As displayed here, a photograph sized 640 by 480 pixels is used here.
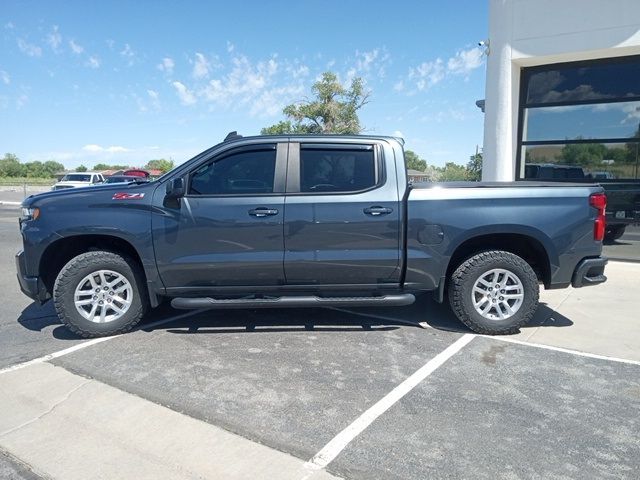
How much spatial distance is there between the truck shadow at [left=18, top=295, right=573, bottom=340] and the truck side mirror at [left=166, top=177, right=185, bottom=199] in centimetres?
145

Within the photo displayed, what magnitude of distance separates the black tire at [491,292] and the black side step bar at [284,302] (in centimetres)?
55

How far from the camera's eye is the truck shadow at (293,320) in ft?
15.9

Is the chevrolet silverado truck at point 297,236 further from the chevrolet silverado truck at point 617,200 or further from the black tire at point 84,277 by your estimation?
the chevrolet silverado truck at point 617,200

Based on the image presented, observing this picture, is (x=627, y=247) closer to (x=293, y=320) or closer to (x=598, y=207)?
(x=598, y=207)

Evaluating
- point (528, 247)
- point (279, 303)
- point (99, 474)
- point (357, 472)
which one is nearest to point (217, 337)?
point (279, 303)

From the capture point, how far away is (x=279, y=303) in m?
4.38

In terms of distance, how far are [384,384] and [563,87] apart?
7852mm

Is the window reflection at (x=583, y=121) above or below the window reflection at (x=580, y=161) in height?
above

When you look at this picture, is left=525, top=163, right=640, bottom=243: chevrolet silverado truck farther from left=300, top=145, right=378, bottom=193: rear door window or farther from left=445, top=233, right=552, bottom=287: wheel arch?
left=300, top=145, right=378, bottom=193: rear door window

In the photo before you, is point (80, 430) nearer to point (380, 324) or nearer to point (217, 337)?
point (217, 337)

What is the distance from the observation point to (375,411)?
3.14m

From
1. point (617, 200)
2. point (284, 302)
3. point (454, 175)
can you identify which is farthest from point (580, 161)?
point (454, 175)

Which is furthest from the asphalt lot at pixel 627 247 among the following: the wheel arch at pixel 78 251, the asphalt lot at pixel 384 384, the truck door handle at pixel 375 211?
the wheel arch at pixel 78 251

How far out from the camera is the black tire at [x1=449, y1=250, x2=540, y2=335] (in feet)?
14.9
